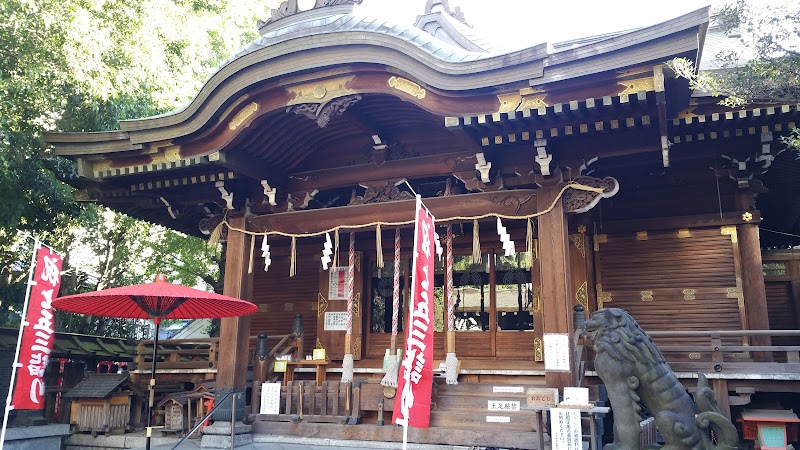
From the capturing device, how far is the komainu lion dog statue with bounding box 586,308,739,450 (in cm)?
540

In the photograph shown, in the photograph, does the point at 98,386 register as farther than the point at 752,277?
Yes

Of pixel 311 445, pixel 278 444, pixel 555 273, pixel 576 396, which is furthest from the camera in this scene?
pixel 278 444

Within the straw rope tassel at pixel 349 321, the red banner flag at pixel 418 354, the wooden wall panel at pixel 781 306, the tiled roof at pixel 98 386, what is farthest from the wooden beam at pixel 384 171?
the wooden wall panel at pixel 781 306

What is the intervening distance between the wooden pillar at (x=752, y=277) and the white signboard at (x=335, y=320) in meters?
6.89

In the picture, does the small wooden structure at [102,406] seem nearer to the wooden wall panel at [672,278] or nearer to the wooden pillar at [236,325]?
the wooden pillar at [236,325]

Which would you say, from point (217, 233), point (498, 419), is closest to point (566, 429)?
point (498, 419)

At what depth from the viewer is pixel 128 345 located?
49.9 feet

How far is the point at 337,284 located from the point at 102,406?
4664 millimetres

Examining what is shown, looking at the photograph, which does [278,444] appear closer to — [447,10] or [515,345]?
[515,345]

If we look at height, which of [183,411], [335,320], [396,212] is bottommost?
[183,411]

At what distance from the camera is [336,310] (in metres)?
11.8

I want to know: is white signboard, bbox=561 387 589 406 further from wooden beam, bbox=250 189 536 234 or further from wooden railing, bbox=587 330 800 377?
wooden beam, bbox=250 189 536 234

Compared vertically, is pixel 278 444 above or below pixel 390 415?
below

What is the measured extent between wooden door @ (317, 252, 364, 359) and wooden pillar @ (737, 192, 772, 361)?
6.58m
